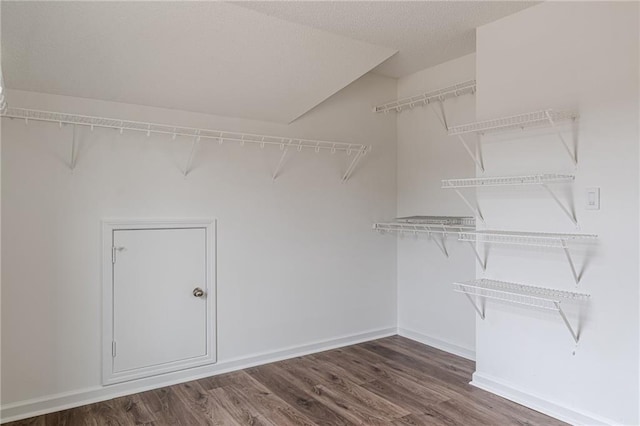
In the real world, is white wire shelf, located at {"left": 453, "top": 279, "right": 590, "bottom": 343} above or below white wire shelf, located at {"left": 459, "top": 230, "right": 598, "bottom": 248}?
below

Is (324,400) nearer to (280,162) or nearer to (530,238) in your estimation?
(530,238)

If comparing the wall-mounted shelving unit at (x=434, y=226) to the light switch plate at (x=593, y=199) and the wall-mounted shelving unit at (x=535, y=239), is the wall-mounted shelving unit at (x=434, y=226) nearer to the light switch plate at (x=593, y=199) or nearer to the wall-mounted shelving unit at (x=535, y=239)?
the wall-mounted shelving unit at (x=535, y=239)

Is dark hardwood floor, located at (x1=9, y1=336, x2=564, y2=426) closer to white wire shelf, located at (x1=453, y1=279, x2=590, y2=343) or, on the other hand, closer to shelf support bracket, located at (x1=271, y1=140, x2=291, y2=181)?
white wire shelf, located at (x1=453, y1=279, x2=590, y2=343)

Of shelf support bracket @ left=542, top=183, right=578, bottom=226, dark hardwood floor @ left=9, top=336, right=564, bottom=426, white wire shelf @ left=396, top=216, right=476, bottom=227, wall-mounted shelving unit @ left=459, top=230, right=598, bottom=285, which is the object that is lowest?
dark hardwood floor @ left=9, top=336, right=564, bottom=426

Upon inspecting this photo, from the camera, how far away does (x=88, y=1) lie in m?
2.19

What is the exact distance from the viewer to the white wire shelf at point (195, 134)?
2600mm

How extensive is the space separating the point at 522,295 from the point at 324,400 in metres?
1.35

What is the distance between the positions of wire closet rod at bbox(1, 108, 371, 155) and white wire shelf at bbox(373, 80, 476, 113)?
427 mm

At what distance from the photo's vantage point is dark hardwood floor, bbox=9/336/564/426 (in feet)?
8.38

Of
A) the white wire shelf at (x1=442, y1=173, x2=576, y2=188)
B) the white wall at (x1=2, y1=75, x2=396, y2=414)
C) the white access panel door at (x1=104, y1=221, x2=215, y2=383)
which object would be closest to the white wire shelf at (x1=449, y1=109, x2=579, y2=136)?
the white wire shelf at (x1=442, y1=173, x2=576, y2=188)

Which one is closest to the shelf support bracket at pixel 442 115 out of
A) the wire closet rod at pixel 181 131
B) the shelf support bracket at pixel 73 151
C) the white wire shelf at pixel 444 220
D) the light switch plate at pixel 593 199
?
the wire closet rod at pixel 181 131

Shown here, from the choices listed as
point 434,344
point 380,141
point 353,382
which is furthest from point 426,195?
point 353,382

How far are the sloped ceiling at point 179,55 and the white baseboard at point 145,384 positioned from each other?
1.83m

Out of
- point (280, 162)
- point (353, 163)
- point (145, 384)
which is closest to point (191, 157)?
point (280, 162)
